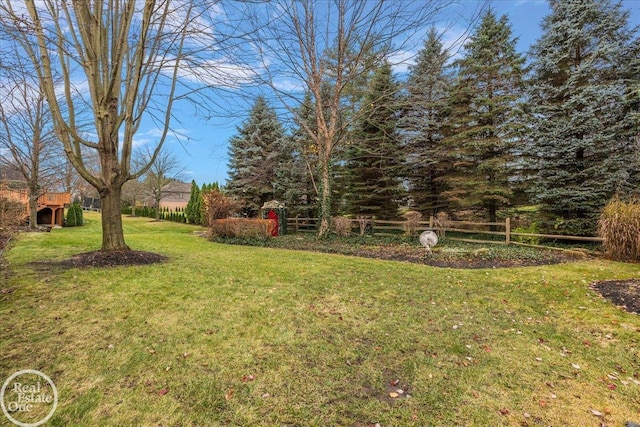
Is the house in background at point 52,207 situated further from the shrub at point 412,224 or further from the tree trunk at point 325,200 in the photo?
the shrub at point 412,224

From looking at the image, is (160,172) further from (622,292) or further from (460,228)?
(622,292)

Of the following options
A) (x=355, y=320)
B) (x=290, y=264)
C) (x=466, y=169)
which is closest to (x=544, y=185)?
(x=466, y=169)

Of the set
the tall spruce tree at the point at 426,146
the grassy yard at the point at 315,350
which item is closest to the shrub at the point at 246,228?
the grassy yard at the point at 315,350

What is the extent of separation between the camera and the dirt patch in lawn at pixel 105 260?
5559 mm

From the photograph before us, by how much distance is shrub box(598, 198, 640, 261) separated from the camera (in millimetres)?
7328

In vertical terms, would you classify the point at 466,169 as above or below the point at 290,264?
above

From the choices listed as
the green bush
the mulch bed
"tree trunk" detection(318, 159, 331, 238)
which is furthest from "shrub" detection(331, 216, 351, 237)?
the green bush

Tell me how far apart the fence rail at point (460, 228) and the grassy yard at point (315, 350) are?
5.33 m

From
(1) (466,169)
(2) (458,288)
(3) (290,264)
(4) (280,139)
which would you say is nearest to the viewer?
(2) (458,288)

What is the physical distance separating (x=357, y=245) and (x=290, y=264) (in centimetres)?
439

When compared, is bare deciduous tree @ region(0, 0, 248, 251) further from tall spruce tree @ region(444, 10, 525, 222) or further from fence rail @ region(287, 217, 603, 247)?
tall spruce tree @ region(444, 10, 525, 222)

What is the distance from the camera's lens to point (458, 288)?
516 cm

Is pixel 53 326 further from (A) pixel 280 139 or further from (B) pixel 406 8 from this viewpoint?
(A) pixel 280 139

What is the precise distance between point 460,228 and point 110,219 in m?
13.6
